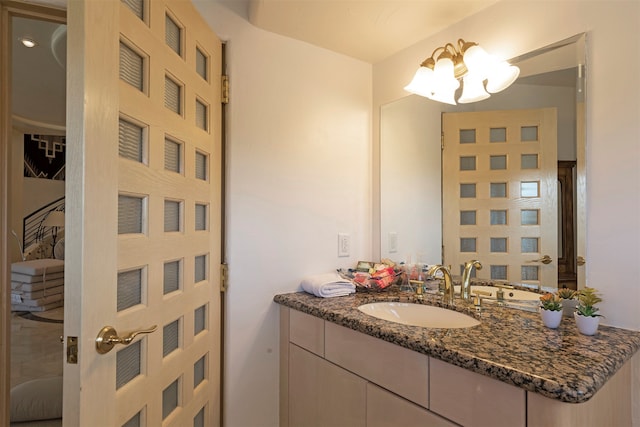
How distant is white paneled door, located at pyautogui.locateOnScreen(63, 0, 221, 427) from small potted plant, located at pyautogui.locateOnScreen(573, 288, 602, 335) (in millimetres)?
1265

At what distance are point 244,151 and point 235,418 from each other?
126 cm

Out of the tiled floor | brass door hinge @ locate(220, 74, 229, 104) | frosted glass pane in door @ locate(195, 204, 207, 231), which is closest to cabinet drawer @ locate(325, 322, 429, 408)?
frosted glass pane in door @ locate(195, 204, 207, 231)

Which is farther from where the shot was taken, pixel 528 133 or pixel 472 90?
pixel 472 90

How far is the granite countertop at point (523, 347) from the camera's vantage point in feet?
2.50

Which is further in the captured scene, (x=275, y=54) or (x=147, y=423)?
(x=275, y=54)

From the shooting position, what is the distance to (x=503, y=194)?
1453 millimetres

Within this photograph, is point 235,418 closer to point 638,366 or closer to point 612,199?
point 638,366

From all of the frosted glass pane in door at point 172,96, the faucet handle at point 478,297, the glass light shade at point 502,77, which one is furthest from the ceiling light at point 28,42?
the faucet handle at point 478,297

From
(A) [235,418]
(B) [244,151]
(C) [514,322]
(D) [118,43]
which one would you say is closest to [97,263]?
(D) [118,43]

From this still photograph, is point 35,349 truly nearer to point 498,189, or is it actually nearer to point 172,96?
point 172,96

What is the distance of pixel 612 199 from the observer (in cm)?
113

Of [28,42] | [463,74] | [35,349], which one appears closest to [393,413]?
[463,74]

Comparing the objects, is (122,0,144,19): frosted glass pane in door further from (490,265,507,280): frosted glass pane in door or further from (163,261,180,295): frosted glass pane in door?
(490,265,507,280): frosted glass pane in door

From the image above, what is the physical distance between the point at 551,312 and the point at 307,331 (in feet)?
3.03
